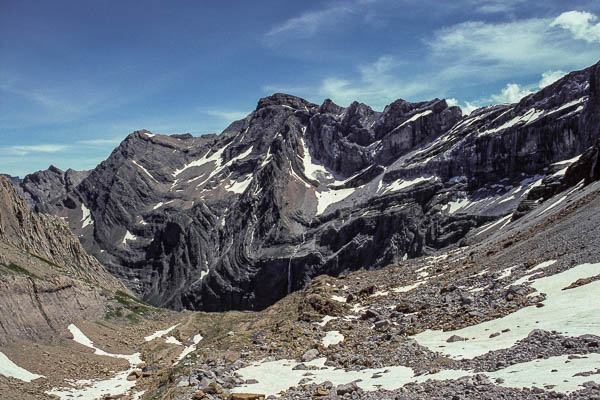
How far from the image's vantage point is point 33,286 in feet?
150

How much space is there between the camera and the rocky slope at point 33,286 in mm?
40162

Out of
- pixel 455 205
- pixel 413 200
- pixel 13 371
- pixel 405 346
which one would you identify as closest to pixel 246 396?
pixel 405 346

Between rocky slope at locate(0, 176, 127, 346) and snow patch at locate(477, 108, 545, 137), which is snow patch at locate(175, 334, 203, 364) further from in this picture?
snow patch at locate(477, 108, 545, 137)

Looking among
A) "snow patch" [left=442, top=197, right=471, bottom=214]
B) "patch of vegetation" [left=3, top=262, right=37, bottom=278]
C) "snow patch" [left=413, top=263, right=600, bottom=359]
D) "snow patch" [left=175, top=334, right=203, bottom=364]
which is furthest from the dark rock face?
"patch of vegetation" [left=3, top=262, right=37, bottom=278]

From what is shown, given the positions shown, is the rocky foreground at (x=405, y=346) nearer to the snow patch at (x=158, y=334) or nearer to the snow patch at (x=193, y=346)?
the snow patch at (x=193, y=346)

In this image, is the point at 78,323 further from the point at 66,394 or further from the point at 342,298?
the point at 342,298

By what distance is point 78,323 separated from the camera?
4719 cm

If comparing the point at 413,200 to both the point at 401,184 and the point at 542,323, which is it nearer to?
the point at 401,184

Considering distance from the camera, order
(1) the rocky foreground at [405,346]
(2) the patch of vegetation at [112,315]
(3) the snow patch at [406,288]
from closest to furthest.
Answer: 1. (1) the rocky foreground at [405,346]
2. (3) the snow patch at [406,288]
3. (2) the patch of vegetation at [112,315]

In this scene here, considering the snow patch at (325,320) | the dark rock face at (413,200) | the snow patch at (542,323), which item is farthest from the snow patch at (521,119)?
the snow patch at (325,320)

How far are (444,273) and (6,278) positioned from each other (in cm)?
4151

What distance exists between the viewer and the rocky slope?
40.2m

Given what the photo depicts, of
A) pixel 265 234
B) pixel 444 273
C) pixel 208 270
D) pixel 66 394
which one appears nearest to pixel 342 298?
pixel 444 273

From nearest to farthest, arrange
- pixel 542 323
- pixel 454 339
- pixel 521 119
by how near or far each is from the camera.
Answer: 1. pixel 542 323
2. pixel 454 339
3. pixel 521 119
